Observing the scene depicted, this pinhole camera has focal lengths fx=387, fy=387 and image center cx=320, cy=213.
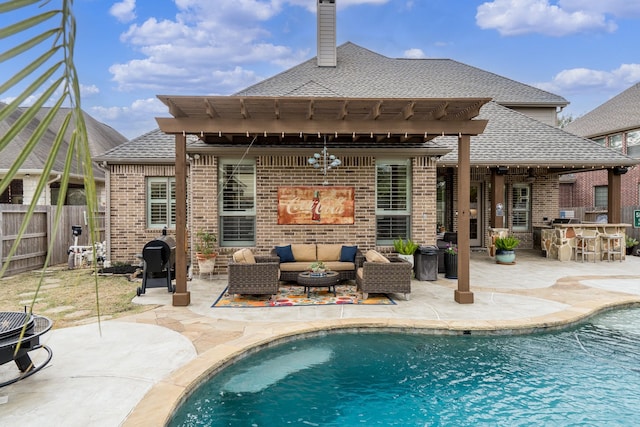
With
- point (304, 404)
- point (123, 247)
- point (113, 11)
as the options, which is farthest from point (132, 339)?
point (123, 247)

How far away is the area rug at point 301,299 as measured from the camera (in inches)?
268

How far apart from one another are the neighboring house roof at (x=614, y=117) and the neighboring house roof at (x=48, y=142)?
21265mm

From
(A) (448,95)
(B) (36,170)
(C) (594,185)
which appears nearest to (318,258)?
(A) (448,95)

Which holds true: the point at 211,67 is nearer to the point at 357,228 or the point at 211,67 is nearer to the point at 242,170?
the point at 242,170

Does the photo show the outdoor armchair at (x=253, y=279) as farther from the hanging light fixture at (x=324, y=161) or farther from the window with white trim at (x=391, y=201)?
the window with white trim at (x=391, y=201)

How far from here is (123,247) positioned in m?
10.5

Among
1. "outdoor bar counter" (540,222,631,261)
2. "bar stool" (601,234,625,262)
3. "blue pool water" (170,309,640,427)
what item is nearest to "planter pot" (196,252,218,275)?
"blue pool water" (170,309,640,427)

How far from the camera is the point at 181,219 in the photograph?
6.59m

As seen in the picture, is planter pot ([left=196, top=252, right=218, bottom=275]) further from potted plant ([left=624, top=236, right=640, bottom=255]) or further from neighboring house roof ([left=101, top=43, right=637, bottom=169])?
potted plant ([left=624, top=236, right=640, bottom=255])

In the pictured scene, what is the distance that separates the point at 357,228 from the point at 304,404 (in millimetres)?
5942

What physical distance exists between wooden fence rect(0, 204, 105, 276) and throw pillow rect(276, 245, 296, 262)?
393 centimetres

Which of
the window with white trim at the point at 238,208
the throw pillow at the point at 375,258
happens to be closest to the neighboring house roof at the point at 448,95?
the window with white trim at the point at 238,208

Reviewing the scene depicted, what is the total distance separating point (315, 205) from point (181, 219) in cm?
356

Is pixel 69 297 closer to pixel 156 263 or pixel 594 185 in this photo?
pixel 156 263
